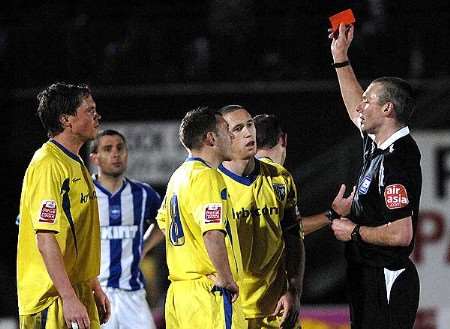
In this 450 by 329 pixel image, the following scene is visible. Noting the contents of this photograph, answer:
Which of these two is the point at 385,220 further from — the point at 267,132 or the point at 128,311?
the point at 128,311

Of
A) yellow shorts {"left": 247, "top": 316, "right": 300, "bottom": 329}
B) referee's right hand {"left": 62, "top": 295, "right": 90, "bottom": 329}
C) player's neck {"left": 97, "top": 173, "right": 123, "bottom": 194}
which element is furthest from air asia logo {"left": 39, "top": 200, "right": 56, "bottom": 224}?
player's neck {"left": 97, "top": 173, "right": 123, "bottom": 194}

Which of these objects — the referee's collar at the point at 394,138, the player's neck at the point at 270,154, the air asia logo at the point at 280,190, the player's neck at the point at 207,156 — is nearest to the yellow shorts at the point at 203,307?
the player's neck at the point at 207,156

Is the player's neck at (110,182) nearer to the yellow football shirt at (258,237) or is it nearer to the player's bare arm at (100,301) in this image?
the yellow football shirt at (258,237)

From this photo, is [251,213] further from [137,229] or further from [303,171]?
[303,171]

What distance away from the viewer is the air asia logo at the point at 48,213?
4.76 metres

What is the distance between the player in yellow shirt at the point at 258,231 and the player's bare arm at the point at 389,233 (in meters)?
0.66

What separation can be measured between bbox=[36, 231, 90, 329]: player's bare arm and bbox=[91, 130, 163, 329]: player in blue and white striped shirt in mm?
2268

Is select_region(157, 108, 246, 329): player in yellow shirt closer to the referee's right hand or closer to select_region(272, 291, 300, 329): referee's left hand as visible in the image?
select_region(272, 291, 300, 329): referee's left hand

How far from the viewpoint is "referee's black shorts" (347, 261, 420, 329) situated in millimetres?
5047

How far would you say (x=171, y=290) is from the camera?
5.29 meters

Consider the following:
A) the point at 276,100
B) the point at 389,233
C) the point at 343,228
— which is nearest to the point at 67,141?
the point at 343,228

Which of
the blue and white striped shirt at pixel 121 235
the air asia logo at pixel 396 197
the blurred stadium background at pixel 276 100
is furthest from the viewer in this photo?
the blurred stadium background at pixel 276 100

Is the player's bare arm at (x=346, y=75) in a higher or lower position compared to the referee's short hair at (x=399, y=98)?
higher

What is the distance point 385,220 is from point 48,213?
1.66 meters
